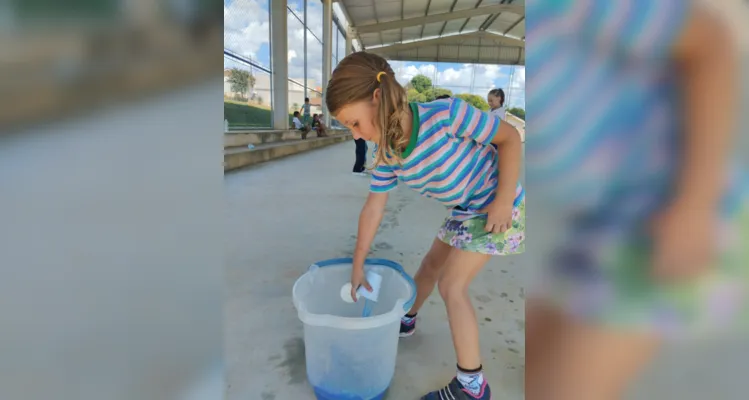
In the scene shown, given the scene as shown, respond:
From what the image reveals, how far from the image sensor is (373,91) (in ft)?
2.80

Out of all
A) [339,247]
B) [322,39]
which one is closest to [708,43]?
[339,247]

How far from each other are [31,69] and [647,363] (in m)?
0.30

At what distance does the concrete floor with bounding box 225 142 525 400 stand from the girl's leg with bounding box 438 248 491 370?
4.8 inches

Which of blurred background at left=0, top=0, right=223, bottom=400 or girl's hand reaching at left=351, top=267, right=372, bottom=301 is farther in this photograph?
girl's hand reaching at left=351, top=267, right=372, bottom=301

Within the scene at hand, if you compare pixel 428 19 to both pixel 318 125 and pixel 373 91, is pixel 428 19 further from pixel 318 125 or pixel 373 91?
pixel 373 91

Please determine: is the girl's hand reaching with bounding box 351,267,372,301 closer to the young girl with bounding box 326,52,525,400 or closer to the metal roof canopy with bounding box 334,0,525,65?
the young girl with bounding box 326,52,525,400

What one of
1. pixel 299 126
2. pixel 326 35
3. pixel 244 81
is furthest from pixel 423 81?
pixel 244 81

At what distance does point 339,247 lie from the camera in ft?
6.18

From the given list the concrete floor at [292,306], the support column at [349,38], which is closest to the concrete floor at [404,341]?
the concrete floor at [292,306]

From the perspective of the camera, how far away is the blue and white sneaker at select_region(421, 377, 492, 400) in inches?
35.0

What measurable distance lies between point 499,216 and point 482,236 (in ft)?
0.22

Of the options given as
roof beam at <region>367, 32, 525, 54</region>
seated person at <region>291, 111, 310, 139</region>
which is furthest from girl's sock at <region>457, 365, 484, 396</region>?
roof beam at <region>367, 32, 525, 54</region>

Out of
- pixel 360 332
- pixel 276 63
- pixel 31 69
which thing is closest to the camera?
pixel 31 69

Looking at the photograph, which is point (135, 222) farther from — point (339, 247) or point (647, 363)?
point (339, 247)
